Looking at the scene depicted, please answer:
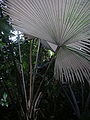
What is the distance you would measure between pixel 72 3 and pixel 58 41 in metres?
0.27

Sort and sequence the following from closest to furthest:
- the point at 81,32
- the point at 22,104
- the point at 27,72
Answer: the point at 81,32 < the point at 22,104 < the point at 27,72

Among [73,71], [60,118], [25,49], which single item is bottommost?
[60,118]

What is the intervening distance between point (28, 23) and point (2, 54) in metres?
0.55

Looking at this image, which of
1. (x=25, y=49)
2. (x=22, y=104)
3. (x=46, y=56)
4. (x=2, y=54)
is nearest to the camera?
(x=22, y=104)

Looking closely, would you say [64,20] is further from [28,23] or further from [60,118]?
[60,118]

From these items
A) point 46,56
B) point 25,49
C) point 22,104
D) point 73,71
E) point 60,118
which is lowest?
point 60,118

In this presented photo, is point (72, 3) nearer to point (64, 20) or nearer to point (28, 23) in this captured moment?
point (64, 20)

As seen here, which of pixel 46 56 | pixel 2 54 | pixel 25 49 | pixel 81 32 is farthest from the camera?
pixel 46 56

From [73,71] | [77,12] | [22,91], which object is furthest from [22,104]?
[77,12]

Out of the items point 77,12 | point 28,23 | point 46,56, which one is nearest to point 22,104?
point 28,23

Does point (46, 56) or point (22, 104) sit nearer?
point (22, 104)

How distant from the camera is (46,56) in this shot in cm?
284

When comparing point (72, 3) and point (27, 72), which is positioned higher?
point (72, 3)

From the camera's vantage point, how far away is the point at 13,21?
1198 millimetres
